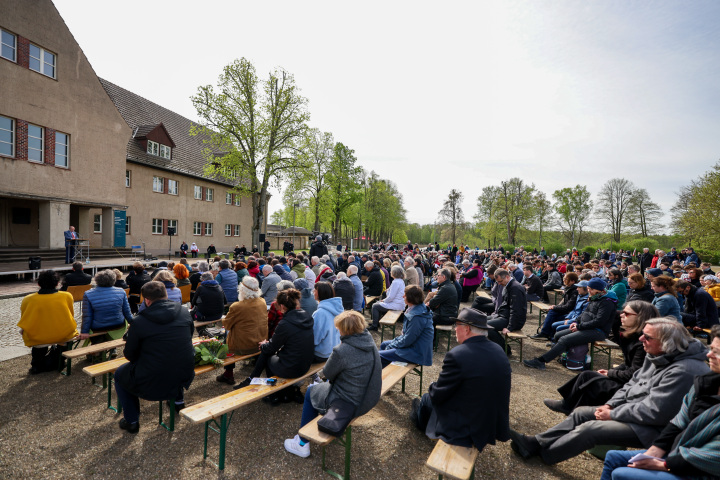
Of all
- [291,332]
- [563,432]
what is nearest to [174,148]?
[291,332]

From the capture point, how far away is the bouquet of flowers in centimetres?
460

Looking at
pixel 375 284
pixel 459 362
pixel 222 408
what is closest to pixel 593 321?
pixel 459 362

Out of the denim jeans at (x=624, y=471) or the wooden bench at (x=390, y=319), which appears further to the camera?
the wooden bench at (x=390, y=319)

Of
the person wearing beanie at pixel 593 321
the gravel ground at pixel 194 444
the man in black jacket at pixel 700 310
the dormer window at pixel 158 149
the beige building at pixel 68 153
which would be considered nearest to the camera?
the gravel ground at pixel 194 444

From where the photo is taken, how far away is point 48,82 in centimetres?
1717

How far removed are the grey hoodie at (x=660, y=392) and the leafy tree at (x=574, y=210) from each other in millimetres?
47480

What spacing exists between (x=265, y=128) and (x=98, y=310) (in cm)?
2244

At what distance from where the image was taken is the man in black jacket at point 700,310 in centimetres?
739

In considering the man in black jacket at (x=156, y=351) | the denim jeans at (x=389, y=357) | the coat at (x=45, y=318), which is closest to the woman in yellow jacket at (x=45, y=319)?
the coat at (x=45, y=318)

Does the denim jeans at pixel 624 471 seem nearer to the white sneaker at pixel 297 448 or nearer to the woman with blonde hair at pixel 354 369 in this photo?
the woman with blonde hair at pixel 354 369

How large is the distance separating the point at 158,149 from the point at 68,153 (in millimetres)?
8535

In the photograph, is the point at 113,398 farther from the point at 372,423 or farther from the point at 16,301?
the point at 16,301

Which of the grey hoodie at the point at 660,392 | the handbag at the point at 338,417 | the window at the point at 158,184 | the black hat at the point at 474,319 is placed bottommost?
the handbag at the point at 338,417

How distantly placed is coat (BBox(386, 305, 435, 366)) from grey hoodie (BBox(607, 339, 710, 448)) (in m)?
2.23
